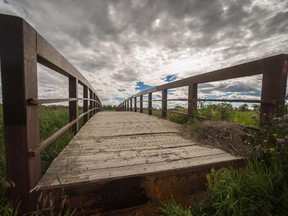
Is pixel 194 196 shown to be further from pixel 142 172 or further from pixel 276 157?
pixel 276 157

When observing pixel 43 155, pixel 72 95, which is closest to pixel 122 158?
pixel 43 155

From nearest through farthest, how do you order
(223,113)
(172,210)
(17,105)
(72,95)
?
(17,105) → (172,210) → (72,95) → (223,113)

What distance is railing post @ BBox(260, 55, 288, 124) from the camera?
1.69 meters

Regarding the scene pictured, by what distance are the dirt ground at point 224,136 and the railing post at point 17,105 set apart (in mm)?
1968

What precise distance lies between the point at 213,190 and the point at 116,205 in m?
0.81

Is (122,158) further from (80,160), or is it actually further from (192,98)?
(192,98)

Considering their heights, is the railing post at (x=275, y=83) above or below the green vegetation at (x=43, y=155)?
above

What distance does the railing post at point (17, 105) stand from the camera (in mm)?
996

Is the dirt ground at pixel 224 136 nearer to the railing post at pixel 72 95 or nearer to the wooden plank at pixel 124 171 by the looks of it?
the wooden plank at pixel 124 171

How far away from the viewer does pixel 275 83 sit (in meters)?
1.72

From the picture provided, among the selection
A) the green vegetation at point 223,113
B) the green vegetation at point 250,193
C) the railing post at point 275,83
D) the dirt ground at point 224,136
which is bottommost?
the green vegetation at point 250,193

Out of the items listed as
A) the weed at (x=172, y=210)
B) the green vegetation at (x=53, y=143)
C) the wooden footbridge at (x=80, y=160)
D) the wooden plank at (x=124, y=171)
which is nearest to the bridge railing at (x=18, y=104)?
the wooden footbridge at (x=80, y=160)

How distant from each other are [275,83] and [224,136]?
2.93ft

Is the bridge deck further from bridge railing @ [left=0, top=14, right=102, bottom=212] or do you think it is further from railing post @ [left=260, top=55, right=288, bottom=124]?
railing post @ [left=260, top=55, right=288, bottom=124]
